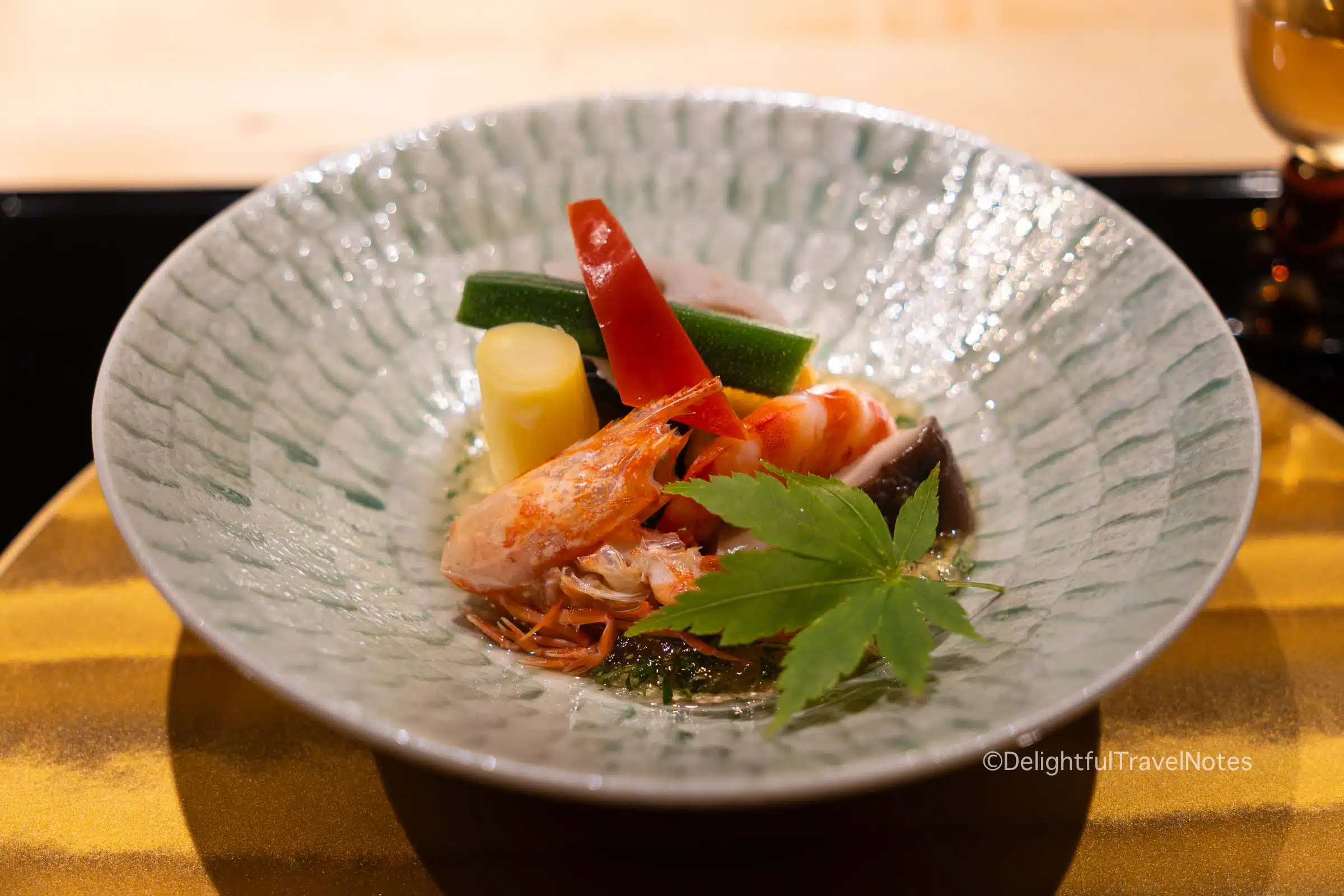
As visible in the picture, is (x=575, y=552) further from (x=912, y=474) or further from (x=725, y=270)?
(x=725, y=270)

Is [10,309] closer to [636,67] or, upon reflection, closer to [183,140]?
[183,140]

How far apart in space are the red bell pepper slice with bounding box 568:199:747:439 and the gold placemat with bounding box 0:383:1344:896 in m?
0.52

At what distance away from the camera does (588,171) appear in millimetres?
1741

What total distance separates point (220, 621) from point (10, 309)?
132cm

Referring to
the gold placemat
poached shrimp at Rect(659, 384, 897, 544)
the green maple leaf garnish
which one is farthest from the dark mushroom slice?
the gold placemat

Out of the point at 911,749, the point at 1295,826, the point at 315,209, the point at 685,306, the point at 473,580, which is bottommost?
the point at 1295,826

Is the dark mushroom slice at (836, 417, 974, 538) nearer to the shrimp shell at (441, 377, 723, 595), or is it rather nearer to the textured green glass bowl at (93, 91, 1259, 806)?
the textured green glass bowl at (93, 91, 1259, 806)

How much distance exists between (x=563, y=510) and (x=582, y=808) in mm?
347

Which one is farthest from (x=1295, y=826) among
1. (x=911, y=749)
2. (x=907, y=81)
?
(x=907, y=81)

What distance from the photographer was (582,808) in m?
1.07

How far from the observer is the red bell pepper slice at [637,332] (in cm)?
132

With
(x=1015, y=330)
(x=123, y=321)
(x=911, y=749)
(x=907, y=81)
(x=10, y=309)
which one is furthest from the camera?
(x=907, y=81)

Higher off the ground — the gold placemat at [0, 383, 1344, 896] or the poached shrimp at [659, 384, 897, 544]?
the poached shrimp at [659, 384, 897, 544]

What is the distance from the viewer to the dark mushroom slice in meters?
1.29
